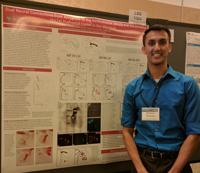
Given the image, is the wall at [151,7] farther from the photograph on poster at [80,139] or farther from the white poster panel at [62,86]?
the photograph on poster at [80,139]

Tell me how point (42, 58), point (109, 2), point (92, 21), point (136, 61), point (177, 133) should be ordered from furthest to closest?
point (109, 2)
point (136, 61)
point (92, 21)
point (42, 58)
point (177, 133)

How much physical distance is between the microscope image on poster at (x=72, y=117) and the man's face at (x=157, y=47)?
1.88 ft

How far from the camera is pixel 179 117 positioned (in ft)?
3.29

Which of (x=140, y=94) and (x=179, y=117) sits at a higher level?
(x=140, y=94)

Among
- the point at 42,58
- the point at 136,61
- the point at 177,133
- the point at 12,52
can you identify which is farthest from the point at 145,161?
the point at 12,52

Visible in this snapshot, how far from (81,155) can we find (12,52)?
0.85m

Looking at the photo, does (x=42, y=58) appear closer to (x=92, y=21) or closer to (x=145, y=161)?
(x=92, y=21)

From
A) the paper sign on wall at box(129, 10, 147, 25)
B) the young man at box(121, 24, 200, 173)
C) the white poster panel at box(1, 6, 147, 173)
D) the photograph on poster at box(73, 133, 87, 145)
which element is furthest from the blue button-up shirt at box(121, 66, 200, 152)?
the paper sign on wall at box(129, 10, 147, 25)

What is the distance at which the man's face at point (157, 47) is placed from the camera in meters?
1.04

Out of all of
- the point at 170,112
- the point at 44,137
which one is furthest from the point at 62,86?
the point at 170,112

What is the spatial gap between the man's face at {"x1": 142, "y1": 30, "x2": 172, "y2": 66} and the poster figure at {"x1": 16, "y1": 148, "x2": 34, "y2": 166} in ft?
3.29

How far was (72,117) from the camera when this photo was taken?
3.88ft

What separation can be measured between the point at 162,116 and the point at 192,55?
0.80 meters

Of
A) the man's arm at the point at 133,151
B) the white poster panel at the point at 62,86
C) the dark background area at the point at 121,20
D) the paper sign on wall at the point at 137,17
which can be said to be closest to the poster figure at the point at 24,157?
the white poster panel at the point at 62,86
